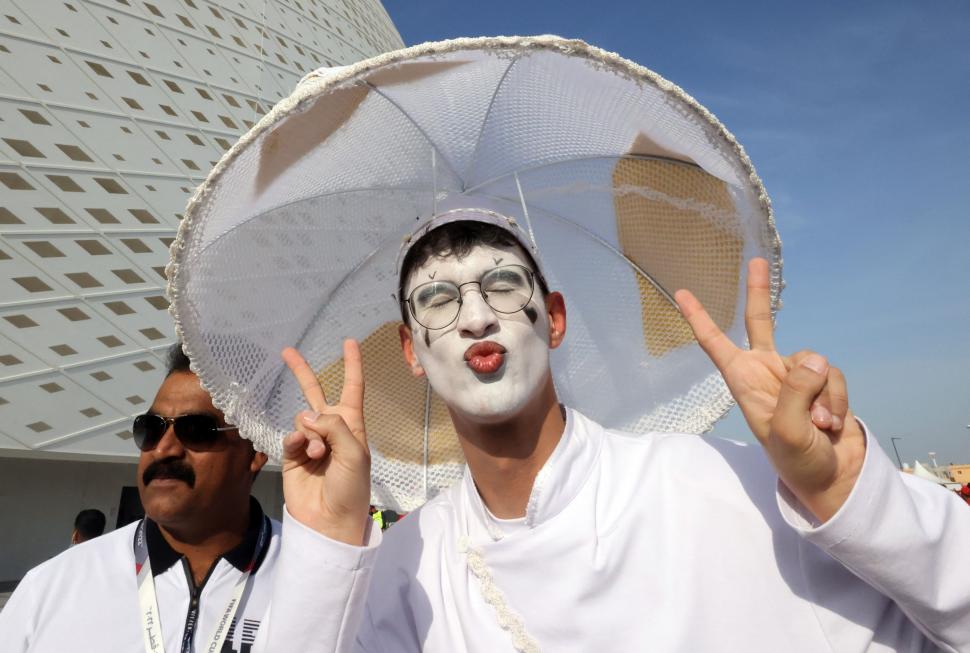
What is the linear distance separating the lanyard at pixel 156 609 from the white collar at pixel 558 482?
86 cm

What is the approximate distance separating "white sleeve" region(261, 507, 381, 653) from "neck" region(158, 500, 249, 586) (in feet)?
3.00

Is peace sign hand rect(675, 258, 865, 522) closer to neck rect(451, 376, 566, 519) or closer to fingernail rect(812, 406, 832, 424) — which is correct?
fingernail rect(812, 406, 832, 424)

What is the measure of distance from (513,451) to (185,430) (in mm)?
1277

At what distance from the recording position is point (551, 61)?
4.48ft

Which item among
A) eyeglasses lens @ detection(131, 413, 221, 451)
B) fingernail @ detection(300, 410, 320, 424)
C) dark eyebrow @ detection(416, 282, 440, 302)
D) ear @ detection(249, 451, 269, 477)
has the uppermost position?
dark eyebrow @ detection(416, 282, 440, 302)

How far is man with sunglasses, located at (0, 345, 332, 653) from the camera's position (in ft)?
5.59

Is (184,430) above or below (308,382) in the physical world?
above

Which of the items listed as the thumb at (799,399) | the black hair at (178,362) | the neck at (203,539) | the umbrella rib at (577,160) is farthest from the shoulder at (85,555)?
the thumb at (799,399)

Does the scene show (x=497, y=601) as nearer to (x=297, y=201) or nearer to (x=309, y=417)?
(x=309, y=417)

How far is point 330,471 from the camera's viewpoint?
4.09 ft

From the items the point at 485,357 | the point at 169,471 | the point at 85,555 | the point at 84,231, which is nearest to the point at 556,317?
the point at 485,357

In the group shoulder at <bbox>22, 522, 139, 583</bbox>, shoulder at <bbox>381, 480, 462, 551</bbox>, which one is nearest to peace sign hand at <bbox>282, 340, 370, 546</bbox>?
shoulder at <bbox>381, 480, 462, 551</bbox>

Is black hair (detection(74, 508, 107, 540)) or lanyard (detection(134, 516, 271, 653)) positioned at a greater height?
black hair (detection(74, 508, 107, 540))

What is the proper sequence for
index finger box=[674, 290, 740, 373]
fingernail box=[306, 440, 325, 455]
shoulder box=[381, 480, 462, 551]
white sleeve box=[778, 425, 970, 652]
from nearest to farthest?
white sleeve box=[778, 425, 970, 652], index finger box=[674, 290, 740, 373], fingernail box=[306, 440, 325, 455], shoulder box=[381, 480, 462, 551]
